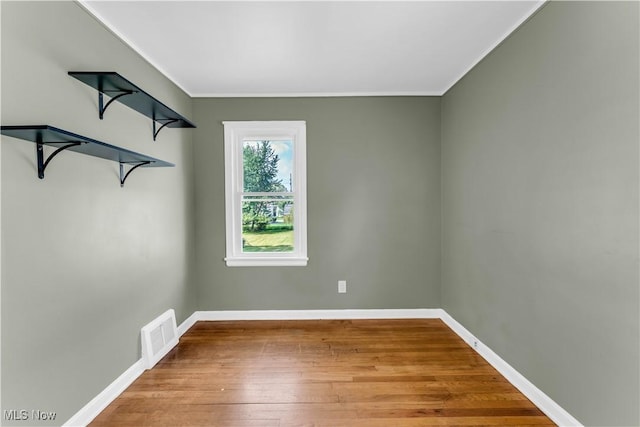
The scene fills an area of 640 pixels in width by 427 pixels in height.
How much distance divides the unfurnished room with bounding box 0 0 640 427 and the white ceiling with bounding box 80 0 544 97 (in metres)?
0.02

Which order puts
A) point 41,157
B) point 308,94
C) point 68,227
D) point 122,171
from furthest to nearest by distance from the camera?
point 308,94 < point 122,171 < point 68,227 < point 41,157

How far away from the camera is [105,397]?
1.96 meters

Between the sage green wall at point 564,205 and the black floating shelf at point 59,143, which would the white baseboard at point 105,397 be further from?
the sage green wall at point 564,205

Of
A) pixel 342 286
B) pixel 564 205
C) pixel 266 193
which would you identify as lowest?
pixel 342 286

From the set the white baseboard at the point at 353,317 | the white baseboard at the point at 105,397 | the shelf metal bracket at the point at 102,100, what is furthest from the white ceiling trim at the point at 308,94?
the white baseboard at the point at 105,397

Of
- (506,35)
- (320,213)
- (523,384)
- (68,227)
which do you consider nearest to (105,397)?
(68,227)

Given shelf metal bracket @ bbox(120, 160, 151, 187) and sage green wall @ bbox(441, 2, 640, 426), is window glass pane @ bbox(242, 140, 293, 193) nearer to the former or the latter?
shelf metal bracket @ bbox(120, 160, 151, 187)

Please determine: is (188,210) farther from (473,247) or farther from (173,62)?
(473,247)

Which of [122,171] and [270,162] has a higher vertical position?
[270,162]

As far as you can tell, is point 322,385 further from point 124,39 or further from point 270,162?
point 124,39

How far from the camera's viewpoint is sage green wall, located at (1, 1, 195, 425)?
1.40m

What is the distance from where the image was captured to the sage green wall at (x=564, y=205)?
4.52 feet

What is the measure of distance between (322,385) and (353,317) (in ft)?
4.24

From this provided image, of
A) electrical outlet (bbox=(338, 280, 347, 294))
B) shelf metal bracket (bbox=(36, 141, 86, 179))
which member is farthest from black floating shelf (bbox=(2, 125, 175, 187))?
electrical outlet (bbox=(338, 280, 347, 294))
